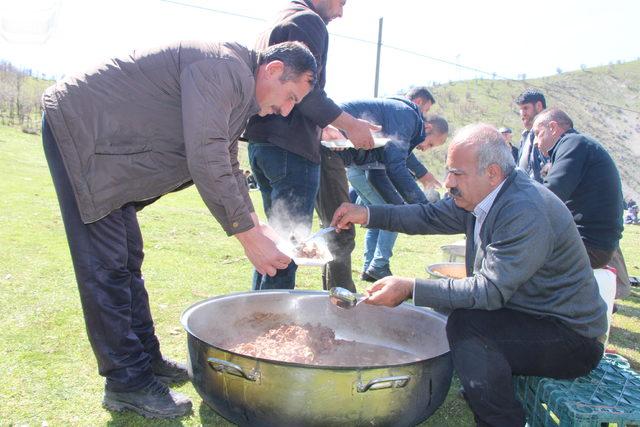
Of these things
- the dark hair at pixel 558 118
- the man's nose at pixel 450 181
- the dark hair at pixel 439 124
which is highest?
the dark hair at pixel 558 118

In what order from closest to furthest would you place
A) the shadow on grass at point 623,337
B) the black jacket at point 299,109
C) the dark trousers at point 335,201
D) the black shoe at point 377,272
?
the black jacket at point 299,109, the dark trousers at point 335,201, the shadow on grass at point 623,337, the black shoe at point 377,272

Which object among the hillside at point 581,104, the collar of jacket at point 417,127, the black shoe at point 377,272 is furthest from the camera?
the hillside at point 581,104

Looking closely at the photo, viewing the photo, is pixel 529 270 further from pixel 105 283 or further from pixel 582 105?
pixel 582 105

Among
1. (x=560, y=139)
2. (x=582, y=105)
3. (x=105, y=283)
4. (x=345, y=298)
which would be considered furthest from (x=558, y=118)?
(x=582, y=105)

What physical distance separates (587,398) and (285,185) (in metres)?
1.87

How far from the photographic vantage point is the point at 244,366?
6.48 ft

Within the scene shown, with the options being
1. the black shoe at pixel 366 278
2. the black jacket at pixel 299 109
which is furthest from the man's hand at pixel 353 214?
the black shoe at pixel 366 278

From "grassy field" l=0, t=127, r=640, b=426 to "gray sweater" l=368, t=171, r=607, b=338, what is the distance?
2.70ft

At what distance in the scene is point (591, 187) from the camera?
3.91 metres

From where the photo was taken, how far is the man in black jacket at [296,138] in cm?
307

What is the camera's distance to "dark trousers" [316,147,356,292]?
3756 mm

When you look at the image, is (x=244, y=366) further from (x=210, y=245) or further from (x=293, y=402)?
(x=210, y=245)

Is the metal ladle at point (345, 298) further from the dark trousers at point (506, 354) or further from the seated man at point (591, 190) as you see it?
the seated man at point (591, 190)

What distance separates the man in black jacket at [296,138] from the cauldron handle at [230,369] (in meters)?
1.09
